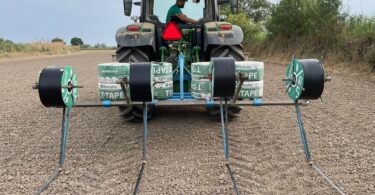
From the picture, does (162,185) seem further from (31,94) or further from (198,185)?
(31,94)

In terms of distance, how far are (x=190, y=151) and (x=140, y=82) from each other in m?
1.09

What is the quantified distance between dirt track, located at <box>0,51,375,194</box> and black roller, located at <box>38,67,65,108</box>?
0.67 meters

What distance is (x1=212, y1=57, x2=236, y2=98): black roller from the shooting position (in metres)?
3.37

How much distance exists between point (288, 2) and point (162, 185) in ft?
46.8

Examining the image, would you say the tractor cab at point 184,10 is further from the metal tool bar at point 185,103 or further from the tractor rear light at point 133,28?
the metal tool bar at point 185,103

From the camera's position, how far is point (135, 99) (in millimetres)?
3479

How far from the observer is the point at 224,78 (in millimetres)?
3369

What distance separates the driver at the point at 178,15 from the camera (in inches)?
216

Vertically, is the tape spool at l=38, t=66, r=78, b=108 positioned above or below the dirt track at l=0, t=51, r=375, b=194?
above

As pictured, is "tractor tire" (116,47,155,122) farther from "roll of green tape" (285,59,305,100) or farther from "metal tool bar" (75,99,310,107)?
"roll of green tape" (285,59,305,100)

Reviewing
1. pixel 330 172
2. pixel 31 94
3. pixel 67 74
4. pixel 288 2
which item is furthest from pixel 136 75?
pixel 288 2

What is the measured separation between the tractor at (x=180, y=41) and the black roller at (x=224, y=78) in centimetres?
156

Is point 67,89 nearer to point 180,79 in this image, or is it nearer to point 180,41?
point 180,79

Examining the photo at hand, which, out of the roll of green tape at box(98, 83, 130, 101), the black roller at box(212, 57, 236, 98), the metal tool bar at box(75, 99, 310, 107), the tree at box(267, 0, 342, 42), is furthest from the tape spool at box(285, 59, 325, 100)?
the tree at box(267, 0, 342, 42)
